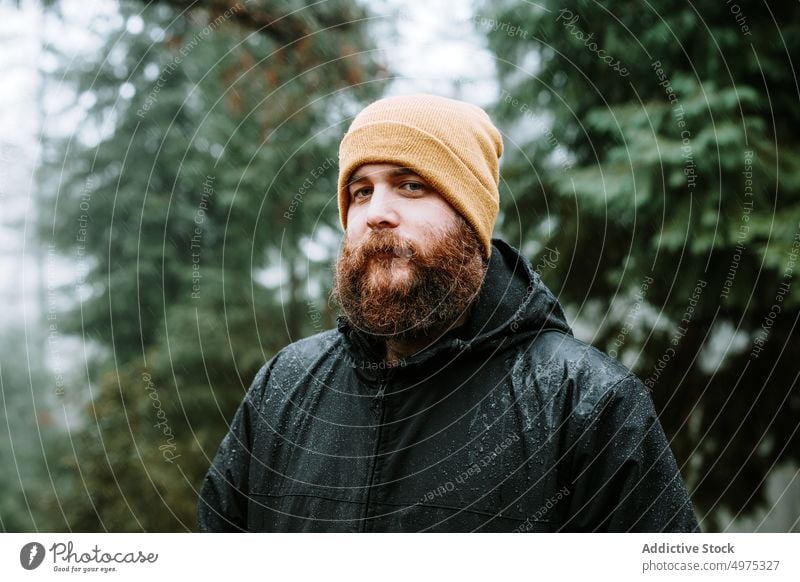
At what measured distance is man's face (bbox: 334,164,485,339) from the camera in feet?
6.43

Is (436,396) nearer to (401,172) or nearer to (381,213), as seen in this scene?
(381,213)

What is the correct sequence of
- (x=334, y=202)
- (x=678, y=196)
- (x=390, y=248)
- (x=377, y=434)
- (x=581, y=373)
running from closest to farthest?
(x=581, y=373), (x=377, y=434), (x=390, y=248), (x=678, y=196), (x=334, y=202)

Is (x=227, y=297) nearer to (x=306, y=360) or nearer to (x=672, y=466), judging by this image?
(x=306, y=360)

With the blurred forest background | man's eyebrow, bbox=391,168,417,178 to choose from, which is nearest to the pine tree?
the blurred forest background

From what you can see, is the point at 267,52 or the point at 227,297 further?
the point at 227,297

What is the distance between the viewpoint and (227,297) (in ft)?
22.6

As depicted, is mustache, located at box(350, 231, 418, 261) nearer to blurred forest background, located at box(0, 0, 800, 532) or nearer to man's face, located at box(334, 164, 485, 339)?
man's face, located at box(334, 164, 485, 339)

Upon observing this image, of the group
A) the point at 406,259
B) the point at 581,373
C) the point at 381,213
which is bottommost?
the point at 581,373

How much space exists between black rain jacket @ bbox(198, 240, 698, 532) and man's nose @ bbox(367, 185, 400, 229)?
0.33m

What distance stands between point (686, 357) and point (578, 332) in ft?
2.83

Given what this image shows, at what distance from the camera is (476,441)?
5.84 ft

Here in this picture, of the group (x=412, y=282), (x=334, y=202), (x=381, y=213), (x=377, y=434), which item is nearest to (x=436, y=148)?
(x=381, y=213)

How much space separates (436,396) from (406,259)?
410mm
